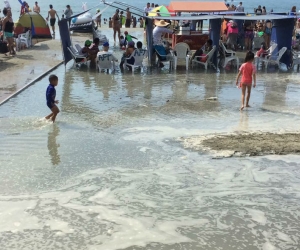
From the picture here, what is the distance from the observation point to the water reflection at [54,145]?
22.9 ft

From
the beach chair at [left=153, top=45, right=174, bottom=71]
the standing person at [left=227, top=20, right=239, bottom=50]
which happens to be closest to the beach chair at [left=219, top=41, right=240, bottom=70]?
the beach chair at [left=153, top=45, right=174, bottom=71]

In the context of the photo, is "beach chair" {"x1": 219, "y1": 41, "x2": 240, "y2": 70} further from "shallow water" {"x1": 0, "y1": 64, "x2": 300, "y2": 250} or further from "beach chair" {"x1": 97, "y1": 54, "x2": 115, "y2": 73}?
"shallow water" {"x1": 0, "y1": 64, "x2": 300, "y2": 250}

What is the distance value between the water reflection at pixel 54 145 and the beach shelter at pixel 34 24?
559 inches

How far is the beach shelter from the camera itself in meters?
22.2

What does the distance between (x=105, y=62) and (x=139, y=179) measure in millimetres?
8856

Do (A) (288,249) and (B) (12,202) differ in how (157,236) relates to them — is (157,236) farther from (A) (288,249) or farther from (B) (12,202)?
(B) (12,202)

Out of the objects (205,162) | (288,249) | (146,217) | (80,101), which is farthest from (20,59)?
(288,249)

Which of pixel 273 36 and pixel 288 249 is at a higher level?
pixel 273 36

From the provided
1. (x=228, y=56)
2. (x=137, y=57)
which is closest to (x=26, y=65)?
(x=137, y=57)

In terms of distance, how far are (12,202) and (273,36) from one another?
45.2ft

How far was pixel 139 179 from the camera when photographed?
6.25 m

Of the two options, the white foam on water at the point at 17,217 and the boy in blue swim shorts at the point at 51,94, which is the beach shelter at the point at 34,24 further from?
the white foam on water at the point at 17,217

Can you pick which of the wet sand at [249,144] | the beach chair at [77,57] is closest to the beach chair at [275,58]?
the beach chair at [77,57]

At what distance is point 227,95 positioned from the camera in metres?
11.7
